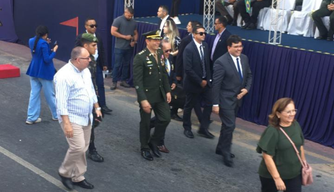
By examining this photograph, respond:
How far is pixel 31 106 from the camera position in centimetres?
932

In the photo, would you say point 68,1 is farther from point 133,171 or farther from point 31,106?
point 133,171

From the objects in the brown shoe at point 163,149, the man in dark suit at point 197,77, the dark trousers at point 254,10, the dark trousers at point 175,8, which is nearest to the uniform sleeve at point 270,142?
the brown shoe at point 163,149

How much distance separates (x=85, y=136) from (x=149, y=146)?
173 centimetres

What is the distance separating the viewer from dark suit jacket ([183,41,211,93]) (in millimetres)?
8836

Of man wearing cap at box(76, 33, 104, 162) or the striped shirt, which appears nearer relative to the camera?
the striped shirt

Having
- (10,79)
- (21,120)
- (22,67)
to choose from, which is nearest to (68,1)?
(22,67)

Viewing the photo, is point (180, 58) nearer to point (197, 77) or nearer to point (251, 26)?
point (197, 77)

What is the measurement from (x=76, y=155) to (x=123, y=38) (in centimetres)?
593

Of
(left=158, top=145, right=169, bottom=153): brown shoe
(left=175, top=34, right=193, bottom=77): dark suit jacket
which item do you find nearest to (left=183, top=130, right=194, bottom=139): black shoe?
(left=158, top=145, right=169, bottom=153): brown shoe

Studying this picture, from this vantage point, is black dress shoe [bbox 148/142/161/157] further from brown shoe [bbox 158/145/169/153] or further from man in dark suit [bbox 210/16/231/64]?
man in dark suit [bbox 210/16/231/64]

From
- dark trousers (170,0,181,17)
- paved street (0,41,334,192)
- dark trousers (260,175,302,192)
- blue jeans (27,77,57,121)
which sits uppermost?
Answer: dark trousers (170,0,181,17)

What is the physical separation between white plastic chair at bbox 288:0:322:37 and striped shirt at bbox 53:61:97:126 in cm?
713

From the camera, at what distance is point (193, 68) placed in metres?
8.93

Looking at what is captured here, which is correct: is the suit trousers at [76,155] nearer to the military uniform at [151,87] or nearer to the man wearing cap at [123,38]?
the military uniform at [151,87]
